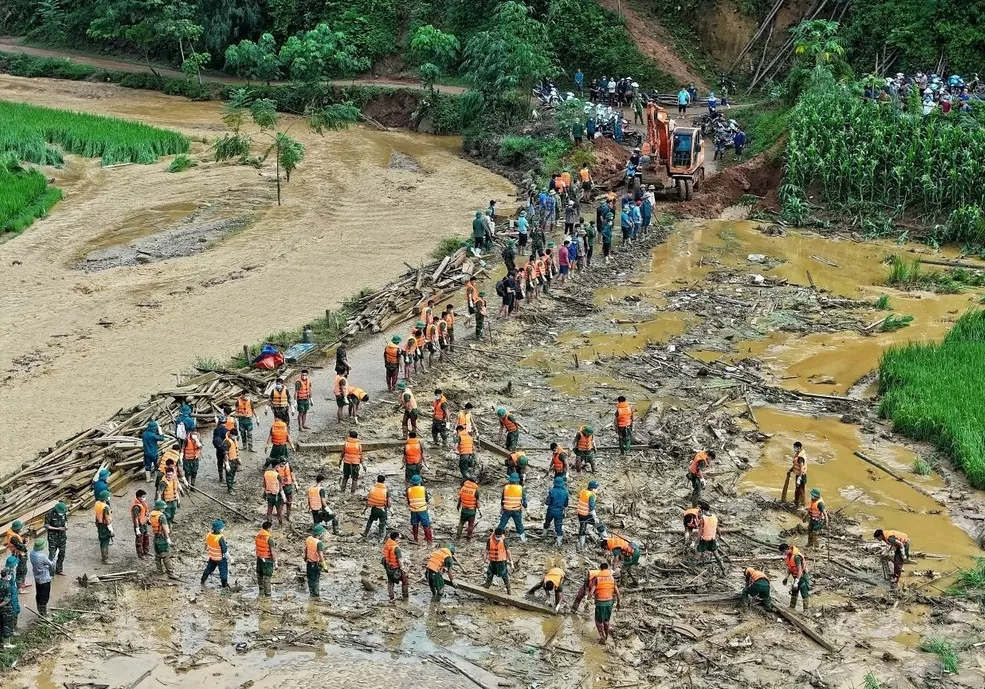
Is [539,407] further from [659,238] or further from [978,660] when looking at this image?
[659,238]

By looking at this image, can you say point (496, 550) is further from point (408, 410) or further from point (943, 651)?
point (943, 651)

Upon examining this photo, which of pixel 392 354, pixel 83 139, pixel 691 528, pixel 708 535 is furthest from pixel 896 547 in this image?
pixel 83 139

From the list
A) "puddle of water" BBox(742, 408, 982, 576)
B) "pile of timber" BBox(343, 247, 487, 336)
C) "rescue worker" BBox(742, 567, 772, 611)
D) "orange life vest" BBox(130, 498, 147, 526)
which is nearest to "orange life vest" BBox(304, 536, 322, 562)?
"orange life vest" BBox(130, 498, 147, 526)

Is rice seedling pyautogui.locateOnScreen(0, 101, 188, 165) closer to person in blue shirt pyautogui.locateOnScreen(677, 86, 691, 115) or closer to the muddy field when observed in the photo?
person in blue shirt pyautogui.locateOnScreen(677, 86, 691, 115)

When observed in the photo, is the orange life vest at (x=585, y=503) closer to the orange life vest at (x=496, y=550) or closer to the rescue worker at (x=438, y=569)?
the orange life vest at (x=496, y=550)

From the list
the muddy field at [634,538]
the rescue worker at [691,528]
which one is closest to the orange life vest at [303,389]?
the muddy field at [634,538]

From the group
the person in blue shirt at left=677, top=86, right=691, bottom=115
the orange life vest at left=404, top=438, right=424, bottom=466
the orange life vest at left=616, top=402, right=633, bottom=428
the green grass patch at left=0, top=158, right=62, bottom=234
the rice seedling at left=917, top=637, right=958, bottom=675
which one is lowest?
the rice seedling at left=917, top=637, right=958, bottom=675
